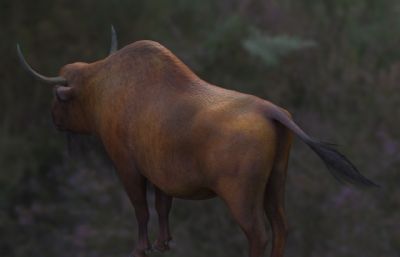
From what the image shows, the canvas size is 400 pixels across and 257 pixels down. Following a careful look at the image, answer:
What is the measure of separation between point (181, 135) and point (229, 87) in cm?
589

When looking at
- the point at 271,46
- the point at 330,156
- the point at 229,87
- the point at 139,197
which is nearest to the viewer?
the point at 330,156

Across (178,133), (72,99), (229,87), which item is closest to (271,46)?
(229,87)

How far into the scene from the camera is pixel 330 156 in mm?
1766

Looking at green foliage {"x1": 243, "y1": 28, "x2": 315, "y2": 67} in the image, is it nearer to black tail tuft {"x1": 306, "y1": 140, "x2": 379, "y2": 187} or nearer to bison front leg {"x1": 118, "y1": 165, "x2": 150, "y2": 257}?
bison front leg {"x1": 118, "y1": 165, "x2": 150, "y2": 257}

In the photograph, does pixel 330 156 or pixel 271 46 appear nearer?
pixel 330 156

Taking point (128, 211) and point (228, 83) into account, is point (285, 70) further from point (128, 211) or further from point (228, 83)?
point (128, 211)

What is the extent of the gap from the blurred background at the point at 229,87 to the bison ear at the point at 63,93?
4.72 m

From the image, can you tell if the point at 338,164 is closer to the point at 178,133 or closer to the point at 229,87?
the point at 178,133

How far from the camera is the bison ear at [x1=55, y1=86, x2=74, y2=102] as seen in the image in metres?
2.07

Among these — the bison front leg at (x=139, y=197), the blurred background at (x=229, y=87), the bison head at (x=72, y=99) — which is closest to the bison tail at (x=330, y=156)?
the bison front leg at (x=139, y=197)

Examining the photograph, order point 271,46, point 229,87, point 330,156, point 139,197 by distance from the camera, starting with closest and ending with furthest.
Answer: point 330,156 < point 139,197 < point 271,46 < point 229,87

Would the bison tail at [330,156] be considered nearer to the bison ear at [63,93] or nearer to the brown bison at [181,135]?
the brown bison at [181,135]

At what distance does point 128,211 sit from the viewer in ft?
23.9

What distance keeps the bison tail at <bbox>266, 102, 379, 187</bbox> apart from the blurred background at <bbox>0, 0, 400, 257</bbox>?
5.04 m
